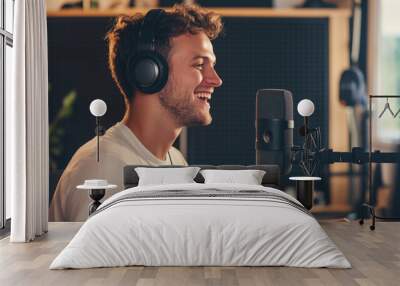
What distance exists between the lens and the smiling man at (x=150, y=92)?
311 inches

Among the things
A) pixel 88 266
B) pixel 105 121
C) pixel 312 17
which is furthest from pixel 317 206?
pixel 88 266

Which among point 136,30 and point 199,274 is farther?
point 136,30

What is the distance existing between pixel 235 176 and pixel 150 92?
1.60 meters

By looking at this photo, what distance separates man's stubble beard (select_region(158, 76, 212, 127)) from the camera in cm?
791

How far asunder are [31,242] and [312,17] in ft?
14.4

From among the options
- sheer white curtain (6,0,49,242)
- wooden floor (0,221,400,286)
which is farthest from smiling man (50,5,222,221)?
wooden floor (0,221,400,286)

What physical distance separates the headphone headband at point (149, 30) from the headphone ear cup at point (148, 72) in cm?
9

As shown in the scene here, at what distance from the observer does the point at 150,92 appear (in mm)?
7910

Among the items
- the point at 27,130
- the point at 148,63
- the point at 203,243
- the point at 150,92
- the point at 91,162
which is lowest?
the point at 203,243

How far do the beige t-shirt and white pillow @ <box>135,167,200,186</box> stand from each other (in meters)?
0.51

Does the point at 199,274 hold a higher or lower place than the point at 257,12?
lower

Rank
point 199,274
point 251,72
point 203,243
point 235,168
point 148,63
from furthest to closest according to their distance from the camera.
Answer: point 251,72 → point 148,63 → point 235,168 → point 203,243 → point 199,274

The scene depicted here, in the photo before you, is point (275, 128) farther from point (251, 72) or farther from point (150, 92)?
point (150, 92)

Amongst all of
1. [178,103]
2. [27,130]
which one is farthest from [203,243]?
[178,103]
